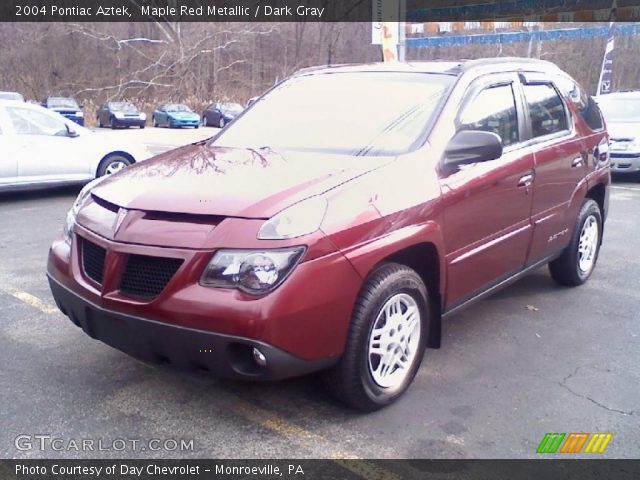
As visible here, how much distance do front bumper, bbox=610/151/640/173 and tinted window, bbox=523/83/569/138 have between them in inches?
307

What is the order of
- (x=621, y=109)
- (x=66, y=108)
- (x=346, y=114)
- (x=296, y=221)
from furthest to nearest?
(x=66, y=108) < (x=621, y=109) < (x=346, y=114) < (x=296, y=221)

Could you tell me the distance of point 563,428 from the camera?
10.5ft

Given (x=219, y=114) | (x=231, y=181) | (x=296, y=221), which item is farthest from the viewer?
(x=219, y=114)

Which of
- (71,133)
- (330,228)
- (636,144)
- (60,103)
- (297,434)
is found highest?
(60,103)

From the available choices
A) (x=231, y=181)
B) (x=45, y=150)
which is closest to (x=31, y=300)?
(x=231, y=181)

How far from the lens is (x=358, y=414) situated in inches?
129

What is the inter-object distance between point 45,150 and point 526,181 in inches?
300

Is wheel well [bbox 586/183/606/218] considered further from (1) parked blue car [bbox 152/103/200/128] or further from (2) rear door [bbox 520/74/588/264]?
(1) parked blue car [bbox 152/103/200/128]

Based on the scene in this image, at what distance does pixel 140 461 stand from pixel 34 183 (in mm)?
7608

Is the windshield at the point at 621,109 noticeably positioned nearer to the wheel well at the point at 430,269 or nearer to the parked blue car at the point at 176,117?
the wheel well at the point at 430,269

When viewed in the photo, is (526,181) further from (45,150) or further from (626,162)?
(626,162)

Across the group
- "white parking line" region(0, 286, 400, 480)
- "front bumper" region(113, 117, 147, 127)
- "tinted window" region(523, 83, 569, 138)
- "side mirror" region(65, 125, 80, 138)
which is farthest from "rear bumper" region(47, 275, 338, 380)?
"front bumper" region(113, 117, 147, 127)

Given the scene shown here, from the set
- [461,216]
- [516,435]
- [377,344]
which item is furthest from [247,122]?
[516,435]

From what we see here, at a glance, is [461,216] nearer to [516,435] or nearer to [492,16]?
[516,435]
